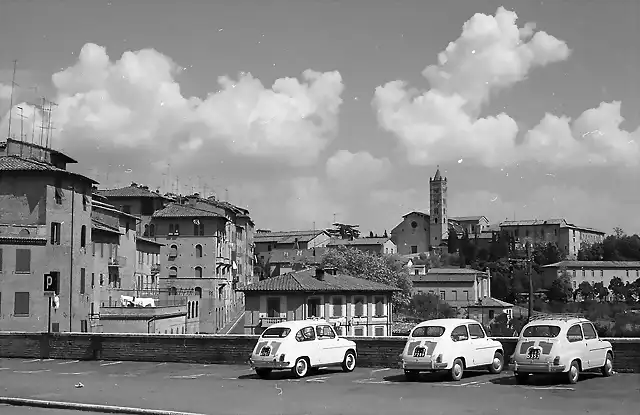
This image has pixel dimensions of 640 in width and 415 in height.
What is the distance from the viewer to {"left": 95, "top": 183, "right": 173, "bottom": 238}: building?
9725 cm

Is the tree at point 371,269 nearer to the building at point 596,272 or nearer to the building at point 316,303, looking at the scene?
the building at point 316,303

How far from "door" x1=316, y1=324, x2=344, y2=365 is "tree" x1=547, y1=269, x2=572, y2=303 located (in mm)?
140761

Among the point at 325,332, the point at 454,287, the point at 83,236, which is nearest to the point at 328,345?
the point at 325,332

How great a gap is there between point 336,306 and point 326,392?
159 feet

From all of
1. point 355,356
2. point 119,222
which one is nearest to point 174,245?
point 119,222

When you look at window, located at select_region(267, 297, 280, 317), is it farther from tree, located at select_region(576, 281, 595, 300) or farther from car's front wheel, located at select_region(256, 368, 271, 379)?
tree, located at select_region(576, 281, 595, 300)

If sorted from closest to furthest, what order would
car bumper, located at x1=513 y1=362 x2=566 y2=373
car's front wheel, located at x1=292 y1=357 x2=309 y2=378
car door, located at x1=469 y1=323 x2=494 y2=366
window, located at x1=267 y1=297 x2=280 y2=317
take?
1. car bumper, located at x1=513 y1=362 x2=566 y2=373
2. car door, located at x1=469 y1=323 x2=494 y2=366
3. car's front wheel, located at x1=292 y1=357 x2=309 y2=378
4. window, located at x1=267 y1=297 x2=280 y2=317

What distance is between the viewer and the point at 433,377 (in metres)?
21.4

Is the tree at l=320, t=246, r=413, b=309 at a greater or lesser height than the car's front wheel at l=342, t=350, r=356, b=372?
greater

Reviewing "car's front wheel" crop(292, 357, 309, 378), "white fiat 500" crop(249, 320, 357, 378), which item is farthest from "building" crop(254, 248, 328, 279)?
"car's front wheel" crop(292, 357, 309, 378)

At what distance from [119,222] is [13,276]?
23.6 meters

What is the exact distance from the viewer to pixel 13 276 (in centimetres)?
5041

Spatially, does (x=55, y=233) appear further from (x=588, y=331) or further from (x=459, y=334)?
(x=588, y=331)

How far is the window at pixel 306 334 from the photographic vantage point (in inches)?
878
